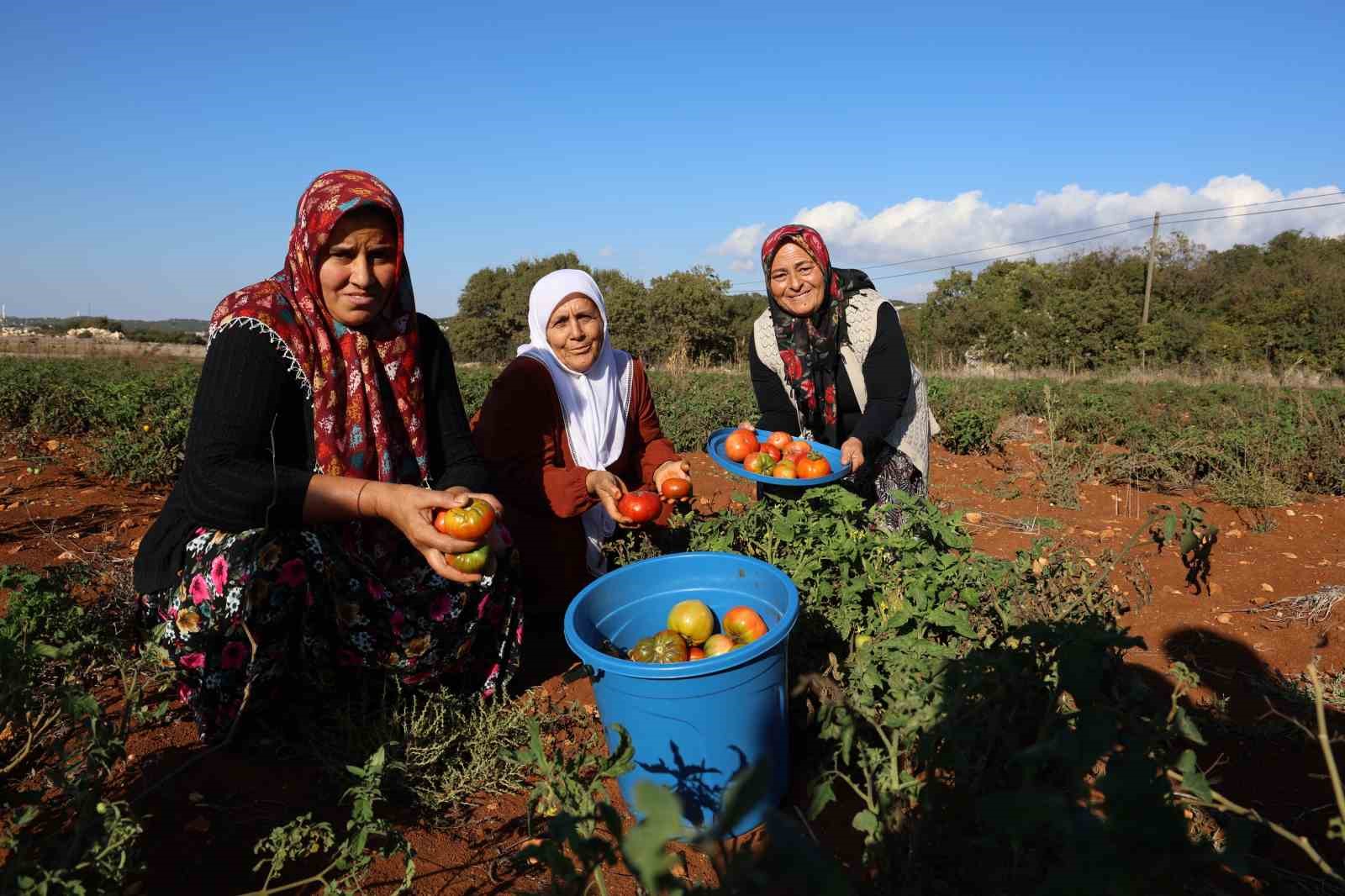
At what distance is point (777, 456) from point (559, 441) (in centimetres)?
100

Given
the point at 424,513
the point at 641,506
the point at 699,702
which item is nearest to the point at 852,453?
the point at 641,506

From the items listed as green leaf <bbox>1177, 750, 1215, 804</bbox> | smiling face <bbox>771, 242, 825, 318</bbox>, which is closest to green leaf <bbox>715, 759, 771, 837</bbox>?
green leaf <bbox>1177, 750, 1215, 804</bbox>

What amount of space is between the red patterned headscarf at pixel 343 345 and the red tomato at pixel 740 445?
1458 mm

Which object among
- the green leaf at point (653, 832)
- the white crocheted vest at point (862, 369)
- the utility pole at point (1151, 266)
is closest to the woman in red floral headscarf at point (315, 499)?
the green leaf at point (653, 832)

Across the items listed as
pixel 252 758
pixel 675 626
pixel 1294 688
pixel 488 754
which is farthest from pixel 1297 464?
pixel 252 758

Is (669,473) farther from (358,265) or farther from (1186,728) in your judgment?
(1186,728)

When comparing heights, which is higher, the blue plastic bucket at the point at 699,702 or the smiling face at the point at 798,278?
the smiling face at the point at 798,278

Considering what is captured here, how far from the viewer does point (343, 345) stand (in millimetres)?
2354

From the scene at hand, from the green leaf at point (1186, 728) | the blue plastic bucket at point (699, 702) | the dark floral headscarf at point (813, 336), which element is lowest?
the blue plastic bucket at point (699, 702)

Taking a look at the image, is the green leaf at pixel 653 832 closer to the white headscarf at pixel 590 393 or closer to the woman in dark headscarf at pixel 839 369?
the white headscarf at pixel 590 393

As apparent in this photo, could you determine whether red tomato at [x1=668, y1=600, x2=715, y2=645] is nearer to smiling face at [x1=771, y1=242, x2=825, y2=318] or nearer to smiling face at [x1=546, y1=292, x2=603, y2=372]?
smiling face at [x1=546, y1=292, x2=603, y2=372]

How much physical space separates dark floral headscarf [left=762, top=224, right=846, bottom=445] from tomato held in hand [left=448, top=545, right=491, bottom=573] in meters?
1.94

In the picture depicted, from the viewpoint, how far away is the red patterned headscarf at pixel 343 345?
220cm

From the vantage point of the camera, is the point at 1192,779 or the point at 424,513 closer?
the point at 1192,779
